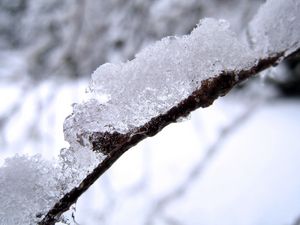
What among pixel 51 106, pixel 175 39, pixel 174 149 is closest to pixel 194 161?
pixel 174 149

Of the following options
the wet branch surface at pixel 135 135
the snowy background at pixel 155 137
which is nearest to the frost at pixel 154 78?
the wet branch surface at pixel 135 135

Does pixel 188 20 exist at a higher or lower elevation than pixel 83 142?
higher

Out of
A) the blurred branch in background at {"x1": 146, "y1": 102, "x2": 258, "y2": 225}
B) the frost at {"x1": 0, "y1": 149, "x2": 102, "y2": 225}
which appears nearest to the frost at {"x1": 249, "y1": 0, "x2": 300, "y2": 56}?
the frost at {"x1": 0, "y1": 149, "x2": 102, "y2": 225}

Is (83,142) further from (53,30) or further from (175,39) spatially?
(53,30)

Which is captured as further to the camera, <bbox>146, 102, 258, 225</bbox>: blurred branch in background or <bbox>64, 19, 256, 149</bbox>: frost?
<bbox>146, 102, 258, 225</bbox>: blurred branch in background

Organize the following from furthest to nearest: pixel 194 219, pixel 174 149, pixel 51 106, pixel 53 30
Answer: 1. pixel 174 149
2. pixel 194 219
3. pixel 53 30
4. pixel 51 106

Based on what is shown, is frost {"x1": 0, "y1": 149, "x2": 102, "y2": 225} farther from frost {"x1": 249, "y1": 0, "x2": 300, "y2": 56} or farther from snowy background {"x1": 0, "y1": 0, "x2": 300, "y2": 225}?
snowy background {"x1": 0, "y1": 0, "x2": 300, "y2": 225}
